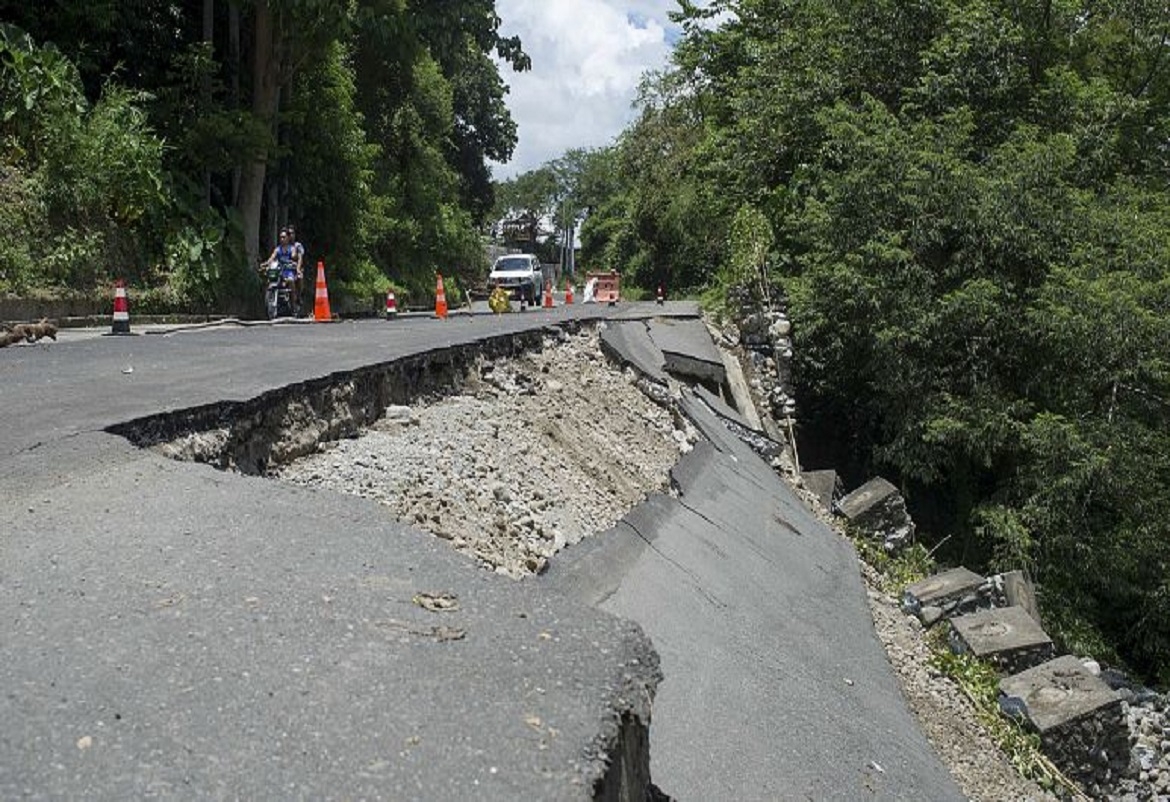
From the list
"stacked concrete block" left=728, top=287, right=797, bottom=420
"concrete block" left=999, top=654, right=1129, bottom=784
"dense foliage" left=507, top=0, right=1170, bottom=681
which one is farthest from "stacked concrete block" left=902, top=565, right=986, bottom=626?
"stacked concrete block" left=728, top=287, right=797, bottom=420

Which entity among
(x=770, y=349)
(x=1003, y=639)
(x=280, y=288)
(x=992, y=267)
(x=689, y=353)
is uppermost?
(x=992, y=267)

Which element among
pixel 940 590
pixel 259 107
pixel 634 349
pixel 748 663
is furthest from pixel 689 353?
pixel 259 107

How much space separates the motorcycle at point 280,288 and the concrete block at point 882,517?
8.87 metres

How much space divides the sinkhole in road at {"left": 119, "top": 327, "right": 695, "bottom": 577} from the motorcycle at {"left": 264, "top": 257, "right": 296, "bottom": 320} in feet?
23.6

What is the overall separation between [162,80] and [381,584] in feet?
56.0

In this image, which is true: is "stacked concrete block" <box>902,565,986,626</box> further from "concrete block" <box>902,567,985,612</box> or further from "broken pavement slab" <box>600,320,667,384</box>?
"broken pavement slab" <box>600,320,667,384</box>

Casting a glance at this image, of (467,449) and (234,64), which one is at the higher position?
(234,64)

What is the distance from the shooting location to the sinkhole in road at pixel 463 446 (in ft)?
14.9

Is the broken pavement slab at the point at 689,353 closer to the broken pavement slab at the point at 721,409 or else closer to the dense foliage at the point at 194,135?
the broken pavement slab at the point at 721,409

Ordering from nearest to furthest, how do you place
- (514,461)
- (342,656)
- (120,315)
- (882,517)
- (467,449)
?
(342,656)
(467,449)
(514,461)
(120,315)
(882,517)

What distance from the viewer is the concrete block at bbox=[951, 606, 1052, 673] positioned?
7004mm

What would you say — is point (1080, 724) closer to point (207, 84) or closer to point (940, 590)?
point (940, 590)

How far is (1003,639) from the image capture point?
7.11 meters

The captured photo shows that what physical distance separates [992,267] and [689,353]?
441cm
